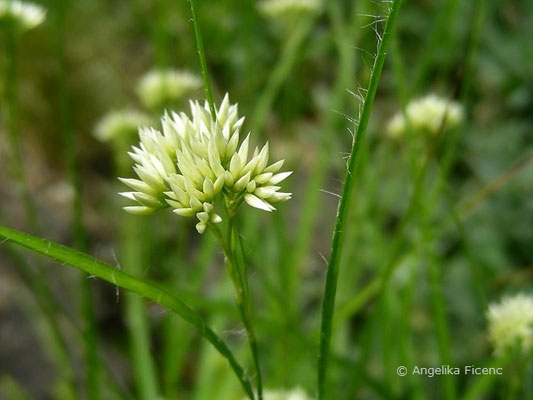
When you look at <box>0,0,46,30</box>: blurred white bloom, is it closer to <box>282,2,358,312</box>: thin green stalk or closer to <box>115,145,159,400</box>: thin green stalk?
<box>115,145,159,400</box>: thin green stalk

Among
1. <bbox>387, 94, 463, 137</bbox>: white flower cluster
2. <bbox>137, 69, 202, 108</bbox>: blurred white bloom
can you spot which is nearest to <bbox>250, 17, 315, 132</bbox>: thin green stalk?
<bbox>137, 69, 202, 108</bbox>: blurred white bloom

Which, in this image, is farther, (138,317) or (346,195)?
(138,317)

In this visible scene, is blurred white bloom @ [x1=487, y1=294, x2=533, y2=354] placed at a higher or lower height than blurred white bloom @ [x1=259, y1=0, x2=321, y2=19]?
lower

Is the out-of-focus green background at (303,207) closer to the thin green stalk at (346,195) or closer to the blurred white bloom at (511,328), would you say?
the blurred white bloom at (511,328)

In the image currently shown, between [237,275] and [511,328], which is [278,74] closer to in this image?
[511,328]

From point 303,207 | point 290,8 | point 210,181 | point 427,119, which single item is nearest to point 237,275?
point 210,181

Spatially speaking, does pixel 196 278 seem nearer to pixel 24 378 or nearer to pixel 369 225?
pixel 369 225

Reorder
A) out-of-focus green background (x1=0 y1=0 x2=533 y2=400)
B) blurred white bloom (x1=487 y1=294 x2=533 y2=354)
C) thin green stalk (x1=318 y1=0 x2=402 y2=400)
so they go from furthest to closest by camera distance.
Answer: out-of-focus green background (x1=0 y1=0 x2=533 y2=400)
blurred white bloom (x1=487 y1=294 x2=533 y2=354)
thin green stalk (x1=318 y1=0 x2=402 y2=400)
